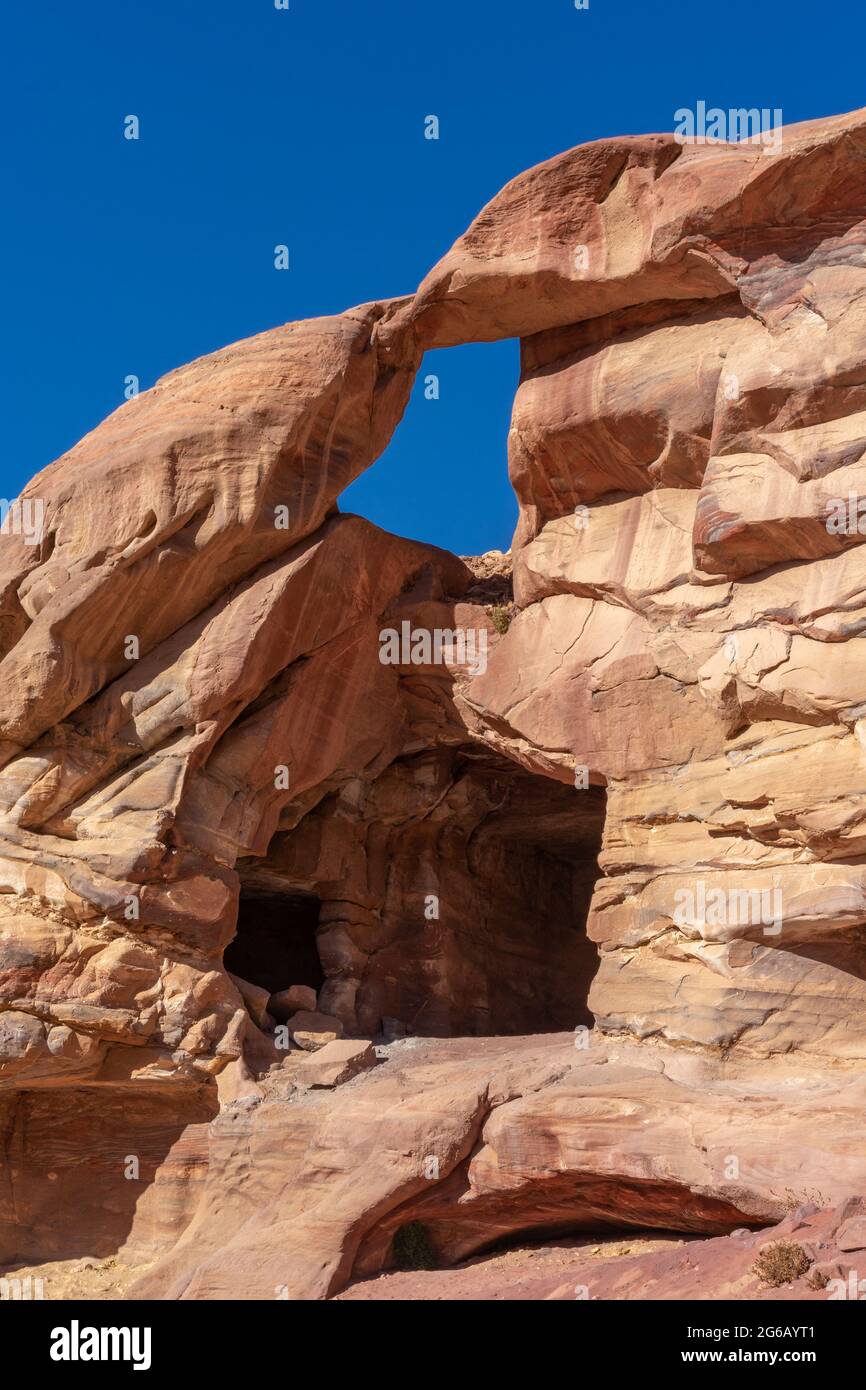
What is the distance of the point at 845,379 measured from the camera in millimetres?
12953

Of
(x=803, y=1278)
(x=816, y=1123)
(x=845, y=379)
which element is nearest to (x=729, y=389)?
(x=845, y=379)

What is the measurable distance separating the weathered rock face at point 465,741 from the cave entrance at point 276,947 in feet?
3.56

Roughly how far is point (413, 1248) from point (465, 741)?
20.9ft

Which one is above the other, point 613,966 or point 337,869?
point 337,869

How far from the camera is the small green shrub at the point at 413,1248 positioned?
13.1m

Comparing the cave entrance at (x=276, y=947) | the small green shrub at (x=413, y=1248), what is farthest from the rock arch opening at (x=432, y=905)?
the small green shrub at (x=413, y=1248)

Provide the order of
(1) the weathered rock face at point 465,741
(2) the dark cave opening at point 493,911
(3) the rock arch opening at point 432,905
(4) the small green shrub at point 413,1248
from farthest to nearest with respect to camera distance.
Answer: (2) the dark cave opening at point 493,911 → (3) the rock arch opening at point 432,905 → (4) the small green shrub at point 413,1248 → (1) the weathered rock face at point 465,741

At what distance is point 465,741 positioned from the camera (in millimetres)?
17766

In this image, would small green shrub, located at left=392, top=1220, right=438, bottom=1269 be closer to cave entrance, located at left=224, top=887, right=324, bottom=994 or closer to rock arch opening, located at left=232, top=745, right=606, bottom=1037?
rock arch opening, located at left=232, top=745, right=606, bottom=1037

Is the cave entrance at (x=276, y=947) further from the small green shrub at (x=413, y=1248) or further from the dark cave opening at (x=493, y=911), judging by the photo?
the small green shrub at (x=413, y=1248)

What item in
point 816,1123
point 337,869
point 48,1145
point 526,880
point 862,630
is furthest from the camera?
point 526,880

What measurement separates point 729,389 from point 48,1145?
34.8 feet

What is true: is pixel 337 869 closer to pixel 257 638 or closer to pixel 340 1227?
pixel 257 638

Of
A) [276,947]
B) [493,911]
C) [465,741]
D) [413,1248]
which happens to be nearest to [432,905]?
[493,911]
